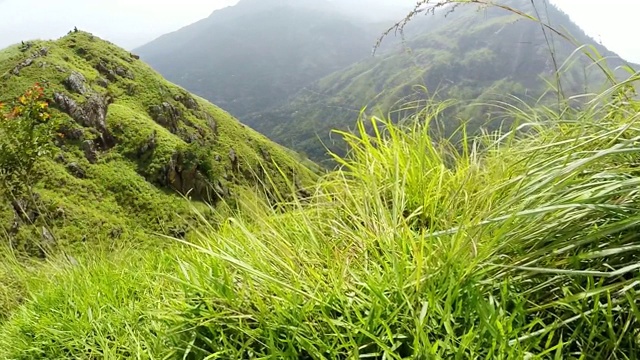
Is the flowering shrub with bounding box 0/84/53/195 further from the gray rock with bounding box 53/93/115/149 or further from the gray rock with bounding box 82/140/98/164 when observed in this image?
the gray rock with bounding box 53/93/115/149

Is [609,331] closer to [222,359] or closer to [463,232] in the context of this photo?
[463,232]

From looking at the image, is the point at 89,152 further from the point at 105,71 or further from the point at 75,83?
the point at 105,71

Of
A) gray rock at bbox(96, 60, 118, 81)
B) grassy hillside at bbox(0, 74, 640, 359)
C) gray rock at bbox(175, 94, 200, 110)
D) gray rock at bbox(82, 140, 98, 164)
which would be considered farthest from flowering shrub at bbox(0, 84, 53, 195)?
gray rock at bbox(175, 94, 200, 110)

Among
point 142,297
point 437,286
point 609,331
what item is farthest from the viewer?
point 142,297

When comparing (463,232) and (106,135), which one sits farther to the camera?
(106,135)

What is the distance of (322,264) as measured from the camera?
2.11m

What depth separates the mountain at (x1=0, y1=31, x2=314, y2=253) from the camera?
268 ft

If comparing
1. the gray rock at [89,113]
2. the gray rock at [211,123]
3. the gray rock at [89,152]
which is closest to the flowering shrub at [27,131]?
the gray rock at [89,152]

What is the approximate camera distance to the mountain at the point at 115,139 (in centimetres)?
8156

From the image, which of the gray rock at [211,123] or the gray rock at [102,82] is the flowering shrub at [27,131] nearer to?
the gray rock at [211,123]

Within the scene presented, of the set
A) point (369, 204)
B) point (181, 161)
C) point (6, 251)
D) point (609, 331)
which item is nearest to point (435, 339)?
point (609, 331)

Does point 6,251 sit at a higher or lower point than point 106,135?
higher

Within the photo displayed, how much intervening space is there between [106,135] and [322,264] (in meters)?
111

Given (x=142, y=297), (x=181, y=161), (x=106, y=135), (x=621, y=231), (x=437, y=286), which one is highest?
(x=621, y=231)
